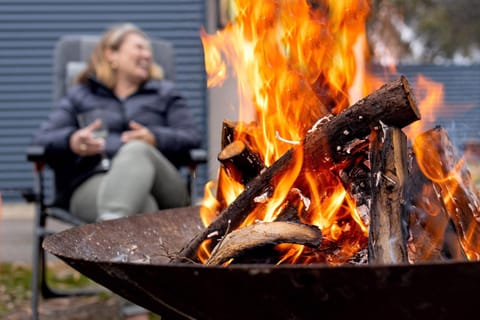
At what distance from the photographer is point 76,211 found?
3.55m

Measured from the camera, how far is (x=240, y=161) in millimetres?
2049

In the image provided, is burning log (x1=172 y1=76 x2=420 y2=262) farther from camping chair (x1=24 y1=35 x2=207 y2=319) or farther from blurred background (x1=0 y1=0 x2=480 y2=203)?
blurred background (x1=0 y1=0 x2=480 y2=203)

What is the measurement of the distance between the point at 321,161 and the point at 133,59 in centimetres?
237

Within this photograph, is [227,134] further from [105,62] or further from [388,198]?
[105,62]

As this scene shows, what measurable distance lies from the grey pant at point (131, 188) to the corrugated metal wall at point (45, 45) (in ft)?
14.2

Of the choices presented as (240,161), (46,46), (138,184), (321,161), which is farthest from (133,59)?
(46,46)

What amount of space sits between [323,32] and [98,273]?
1.00 metres

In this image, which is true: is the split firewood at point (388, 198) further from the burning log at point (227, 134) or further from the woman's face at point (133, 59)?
the woman's face at point (133, 59)

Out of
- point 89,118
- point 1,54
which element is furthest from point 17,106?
point 89,118

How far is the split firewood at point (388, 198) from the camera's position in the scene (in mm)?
1650

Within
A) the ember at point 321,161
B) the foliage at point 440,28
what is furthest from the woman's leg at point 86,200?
the foliage at point 440,28

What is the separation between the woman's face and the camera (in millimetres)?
4047

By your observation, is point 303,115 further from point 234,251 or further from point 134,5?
point 134,5

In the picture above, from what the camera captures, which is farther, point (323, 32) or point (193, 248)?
point (323, 32)
